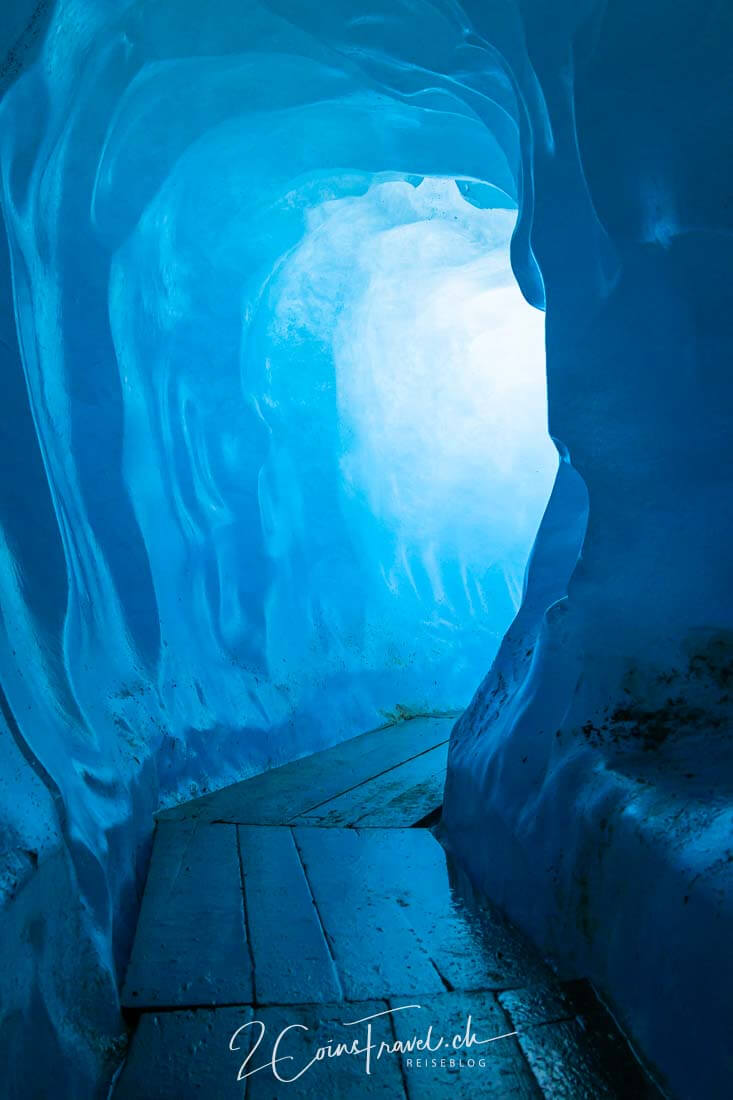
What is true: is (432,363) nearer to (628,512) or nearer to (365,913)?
(628,512)

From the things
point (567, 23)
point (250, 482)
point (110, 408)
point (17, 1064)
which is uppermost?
point (567, 23)

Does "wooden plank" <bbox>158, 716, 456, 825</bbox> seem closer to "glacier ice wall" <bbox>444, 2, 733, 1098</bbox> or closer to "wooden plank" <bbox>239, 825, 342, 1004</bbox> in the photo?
"wooden plank" <bbox>239, 825, 342, 1004</bbox>

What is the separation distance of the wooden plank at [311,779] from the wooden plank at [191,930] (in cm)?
40

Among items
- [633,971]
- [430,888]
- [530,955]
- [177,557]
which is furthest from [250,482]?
[633,971]

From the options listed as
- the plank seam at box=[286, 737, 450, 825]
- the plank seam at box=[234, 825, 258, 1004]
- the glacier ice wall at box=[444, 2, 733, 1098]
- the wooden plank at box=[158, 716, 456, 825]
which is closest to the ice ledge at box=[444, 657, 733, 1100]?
the glacier ice wall at box=[444, 2, 733, 1098]

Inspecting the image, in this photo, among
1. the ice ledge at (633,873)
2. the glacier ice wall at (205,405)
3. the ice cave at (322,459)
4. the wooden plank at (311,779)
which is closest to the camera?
the ice ledge at (633,873)

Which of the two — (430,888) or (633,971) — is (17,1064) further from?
(430,888)

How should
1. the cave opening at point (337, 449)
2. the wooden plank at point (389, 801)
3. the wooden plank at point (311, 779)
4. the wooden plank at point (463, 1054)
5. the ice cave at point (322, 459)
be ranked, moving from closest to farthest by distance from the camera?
the wooden plank at point (463, 1054), the ice cave at point (322, 459), the wooden plank at point (389, 801), the wooden plank at point (311, 779), the cave opening at point (337, 449)

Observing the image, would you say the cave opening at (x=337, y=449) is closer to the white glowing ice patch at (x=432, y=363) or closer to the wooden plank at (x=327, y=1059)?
the white glowing ice patch at (x=432, y=363)

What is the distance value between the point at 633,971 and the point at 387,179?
454cm

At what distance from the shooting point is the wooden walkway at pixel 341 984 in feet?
5.44

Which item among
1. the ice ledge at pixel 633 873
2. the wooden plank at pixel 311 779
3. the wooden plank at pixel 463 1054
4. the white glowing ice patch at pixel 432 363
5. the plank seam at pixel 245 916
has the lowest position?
the wooden plank at pixel 311 779

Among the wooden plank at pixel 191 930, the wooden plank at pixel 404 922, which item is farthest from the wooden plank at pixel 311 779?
the wooden plank at pixel 404 922

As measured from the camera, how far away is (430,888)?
275 centimetres
